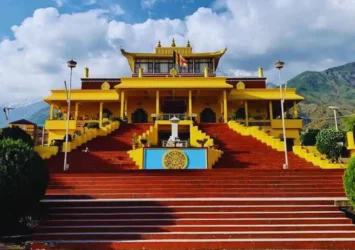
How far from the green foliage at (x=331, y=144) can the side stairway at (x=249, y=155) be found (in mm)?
1017

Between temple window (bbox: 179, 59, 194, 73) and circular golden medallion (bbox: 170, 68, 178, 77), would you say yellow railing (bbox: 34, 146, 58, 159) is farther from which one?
temple window (bbox: 179, 59, 194, 73)

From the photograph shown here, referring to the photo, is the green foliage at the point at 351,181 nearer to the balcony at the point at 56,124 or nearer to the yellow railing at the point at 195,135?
the yellow railing at the point at 195,135

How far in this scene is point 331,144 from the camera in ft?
51.0

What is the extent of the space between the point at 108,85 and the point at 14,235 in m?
24.8

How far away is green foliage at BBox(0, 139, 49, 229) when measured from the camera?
7137 millimetres

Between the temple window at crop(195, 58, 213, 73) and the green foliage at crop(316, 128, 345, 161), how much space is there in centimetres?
1948

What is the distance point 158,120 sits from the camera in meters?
23.1

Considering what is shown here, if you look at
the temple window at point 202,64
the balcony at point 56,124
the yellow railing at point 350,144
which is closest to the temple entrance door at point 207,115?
the temple window at point 202,64

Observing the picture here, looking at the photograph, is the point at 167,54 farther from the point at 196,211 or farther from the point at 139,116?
the point at 196,211

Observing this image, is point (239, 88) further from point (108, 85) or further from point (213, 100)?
point (108, 85)

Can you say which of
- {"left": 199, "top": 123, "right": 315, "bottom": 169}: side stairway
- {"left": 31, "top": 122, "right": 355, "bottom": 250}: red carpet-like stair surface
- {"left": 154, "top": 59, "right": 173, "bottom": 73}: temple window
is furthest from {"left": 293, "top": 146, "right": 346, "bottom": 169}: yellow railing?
{"left": 154, "top": 59, "right": 173, "bottom": 73}: temple window

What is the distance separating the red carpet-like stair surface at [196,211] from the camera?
23.7 ft

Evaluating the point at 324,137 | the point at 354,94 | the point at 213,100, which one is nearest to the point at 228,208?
the point at 324,137

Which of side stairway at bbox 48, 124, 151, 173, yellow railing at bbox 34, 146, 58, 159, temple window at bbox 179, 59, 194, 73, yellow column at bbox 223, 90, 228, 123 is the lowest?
side stairway at bbox 48, 124, 151, 173
